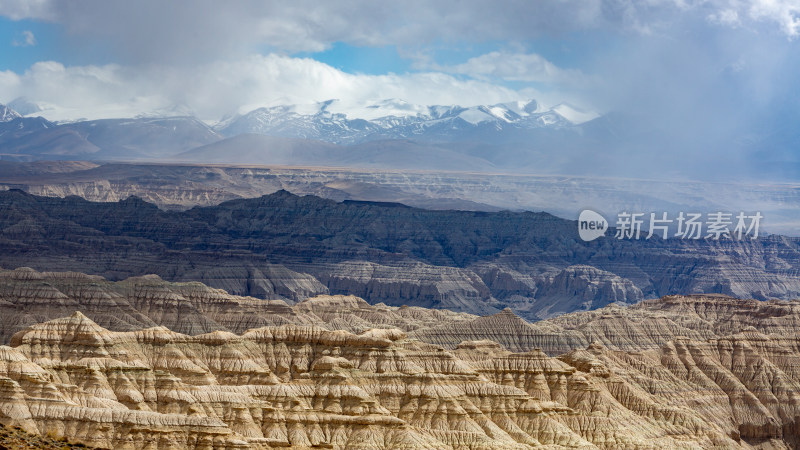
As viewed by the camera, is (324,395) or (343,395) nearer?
(343,395)

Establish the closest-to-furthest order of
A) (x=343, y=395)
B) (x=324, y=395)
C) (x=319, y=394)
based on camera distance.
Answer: (x=343, y=395)
(x=324, y=395)
(x=319, y=394)

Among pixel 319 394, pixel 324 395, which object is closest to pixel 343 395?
pixel 324 395

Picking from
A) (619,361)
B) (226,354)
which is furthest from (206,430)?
(619,361)

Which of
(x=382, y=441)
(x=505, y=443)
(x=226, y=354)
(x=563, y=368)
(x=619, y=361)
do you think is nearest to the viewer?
(x=382, y=441)

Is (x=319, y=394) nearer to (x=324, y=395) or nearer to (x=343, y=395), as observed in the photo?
(x=324, y=395)

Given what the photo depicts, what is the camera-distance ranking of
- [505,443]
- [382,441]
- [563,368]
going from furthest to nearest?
[563,368], [505,443], [382,441]

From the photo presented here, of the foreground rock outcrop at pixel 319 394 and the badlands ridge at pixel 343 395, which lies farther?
the badlands ridge at pixel 343 395

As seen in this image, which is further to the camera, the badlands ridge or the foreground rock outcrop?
the badlands ridge

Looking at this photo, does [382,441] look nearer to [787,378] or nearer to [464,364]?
[464,364]

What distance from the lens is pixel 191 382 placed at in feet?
415

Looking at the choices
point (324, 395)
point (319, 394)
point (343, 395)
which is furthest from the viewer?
point (319, 394)

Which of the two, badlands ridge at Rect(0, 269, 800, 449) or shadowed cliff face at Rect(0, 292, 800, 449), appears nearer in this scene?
shadowed cliff face at Rect(0, 292, 800, 449)

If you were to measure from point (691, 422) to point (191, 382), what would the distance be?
48.1 meters

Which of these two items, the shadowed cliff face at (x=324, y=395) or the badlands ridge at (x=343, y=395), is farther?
the badlands ridge at (x=343, y=395)
